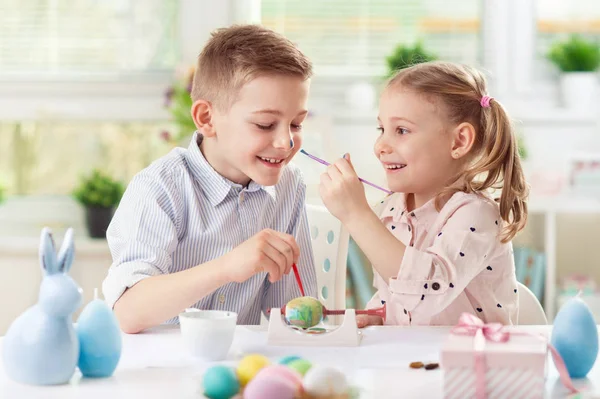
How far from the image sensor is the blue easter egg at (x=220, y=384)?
3.43 ft

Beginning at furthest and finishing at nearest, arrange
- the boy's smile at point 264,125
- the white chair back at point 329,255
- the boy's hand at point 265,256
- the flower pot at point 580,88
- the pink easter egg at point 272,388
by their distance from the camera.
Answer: the flower pot at point 580,88 < the white chair back at point 329,255 < the boy's smile at point 264,125 < the boy's hand at point 265,256 < the pink easter egg at point 272,388

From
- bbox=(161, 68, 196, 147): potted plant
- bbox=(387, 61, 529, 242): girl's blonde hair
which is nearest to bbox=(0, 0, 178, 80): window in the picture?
bbox=(161, 68, 196, 147): potted plant

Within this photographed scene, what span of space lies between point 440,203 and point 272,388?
804 millimetres

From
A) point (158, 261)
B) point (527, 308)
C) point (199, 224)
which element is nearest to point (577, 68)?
point (527, 308)

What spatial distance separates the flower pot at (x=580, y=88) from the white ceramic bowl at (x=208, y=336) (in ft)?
8.42

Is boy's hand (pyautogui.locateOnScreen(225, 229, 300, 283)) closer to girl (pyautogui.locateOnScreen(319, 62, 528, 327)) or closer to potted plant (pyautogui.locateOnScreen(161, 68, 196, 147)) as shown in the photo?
girl (pyautogui.locateOnScreen(319, 62, 528, 327))

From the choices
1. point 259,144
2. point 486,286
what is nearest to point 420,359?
point 486,286

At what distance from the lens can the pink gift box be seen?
1040mm

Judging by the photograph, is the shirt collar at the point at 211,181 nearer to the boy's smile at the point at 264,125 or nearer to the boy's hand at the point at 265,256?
the boy's smile at the point at 264,125

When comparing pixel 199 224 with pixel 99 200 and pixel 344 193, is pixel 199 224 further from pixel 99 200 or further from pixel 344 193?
pixel 99 200

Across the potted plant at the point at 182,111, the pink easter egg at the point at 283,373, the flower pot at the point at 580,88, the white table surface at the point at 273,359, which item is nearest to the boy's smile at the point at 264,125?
the white table surface at the point at 273,359

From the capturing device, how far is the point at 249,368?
1081 millimetres

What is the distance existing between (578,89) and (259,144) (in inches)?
86.2

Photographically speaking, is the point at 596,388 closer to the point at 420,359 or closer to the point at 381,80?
the point at 420,359
